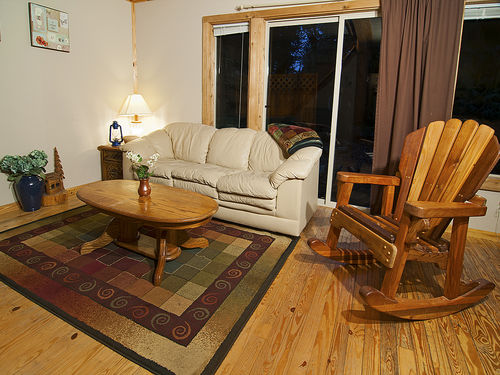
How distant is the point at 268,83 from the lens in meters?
3.63

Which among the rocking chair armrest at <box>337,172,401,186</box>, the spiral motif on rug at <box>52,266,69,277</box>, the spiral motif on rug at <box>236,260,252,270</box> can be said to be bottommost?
the spiral motif on rug at <box>52,266,69,277</box>

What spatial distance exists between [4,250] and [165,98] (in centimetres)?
266

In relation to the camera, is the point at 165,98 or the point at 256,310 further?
the point at 165,98

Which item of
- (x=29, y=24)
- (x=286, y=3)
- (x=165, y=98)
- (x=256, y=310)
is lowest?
(x=256, y=310)

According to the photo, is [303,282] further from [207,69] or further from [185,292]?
[207,69]

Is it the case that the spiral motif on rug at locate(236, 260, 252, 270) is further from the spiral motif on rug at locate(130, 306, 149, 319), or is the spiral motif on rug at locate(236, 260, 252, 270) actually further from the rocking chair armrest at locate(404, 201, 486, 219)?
the rocking chair armrest at locate(404, 201, 486, 219)

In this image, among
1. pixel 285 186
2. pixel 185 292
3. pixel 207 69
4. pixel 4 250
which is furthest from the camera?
pixel 207 69

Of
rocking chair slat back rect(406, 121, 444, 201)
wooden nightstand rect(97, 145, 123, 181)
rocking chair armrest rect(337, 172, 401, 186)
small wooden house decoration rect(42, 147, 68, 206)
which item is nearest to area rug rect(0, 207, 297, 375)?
small wooden house decoration rect(42, 147, 68, 206)

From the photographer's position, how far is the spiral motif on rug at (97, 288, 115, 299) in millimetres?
1768

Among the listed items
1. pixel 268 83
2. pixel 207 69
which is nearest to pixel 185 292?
pixel 268 83

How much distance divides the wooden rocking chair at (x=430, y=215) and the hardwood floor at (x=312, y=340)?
127 millimetres

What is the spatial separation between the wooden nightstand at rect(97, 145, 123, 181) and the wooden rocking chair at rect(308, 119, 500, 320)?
8.87ft

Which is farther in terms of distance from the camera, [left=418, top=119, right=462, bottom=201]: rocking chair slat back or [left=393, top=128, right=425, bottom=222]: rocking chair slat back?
[left=393, top=128, right=425, bottom=222]: rocking chair slat back

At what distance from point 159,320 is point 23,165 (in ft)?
7.72
